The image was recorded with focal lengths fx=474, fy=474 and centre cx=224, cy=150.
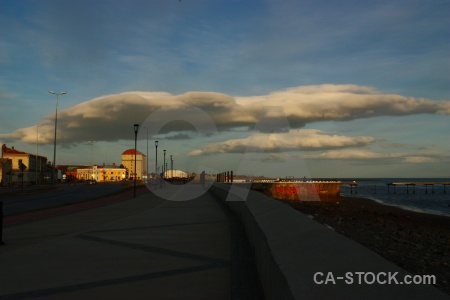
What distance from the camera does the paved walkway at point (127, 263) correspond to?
6.65 metres

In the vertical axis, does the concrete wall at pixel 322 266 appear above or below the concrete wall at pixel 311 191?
above

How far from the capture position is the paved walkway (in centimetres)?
665

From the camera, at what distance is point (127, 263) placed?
343 inches

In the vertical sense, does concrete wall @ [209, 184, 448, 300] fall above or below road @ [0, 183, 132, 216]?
above

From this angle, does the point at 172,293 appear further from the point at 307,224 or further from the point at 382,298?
the point at 382,298

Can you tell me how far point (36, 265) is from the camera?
8.52 metres

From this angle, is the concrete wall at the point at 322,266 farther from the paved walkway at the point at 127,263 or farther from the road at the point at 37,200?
the road at the point at 37,200

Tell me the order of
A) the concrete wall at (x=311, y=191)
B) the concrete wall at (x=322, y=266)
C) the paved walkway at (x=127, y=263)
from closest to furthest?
the concrete wall at (x=322, y=266)
the paved walkway at (x=127, y=263)
the concrete wall at (x=311, y=191)

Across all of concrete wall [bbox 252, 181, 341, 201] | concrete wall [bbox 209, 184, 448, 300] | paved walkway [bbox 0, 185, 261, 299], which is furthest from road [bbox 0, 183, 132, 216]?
concrete wall [bbox 252, 181, 341, 201]

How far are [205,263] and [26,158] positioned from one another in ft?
439

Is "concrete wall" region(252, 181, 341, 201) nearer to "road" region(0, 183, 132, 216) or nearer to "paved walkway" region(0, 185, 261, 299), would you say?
"road" region(0, 183, 132, 216)

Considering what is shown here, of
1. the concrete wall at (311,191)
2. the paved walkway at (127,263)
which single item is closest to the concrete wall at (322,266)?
the paved walkway at (127,263)

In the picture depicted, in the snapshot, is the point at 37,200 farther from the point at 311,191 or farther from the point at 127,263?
the point at 311,191

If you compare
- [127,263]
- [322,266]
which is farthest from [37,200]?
[322,266]
